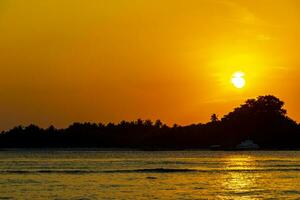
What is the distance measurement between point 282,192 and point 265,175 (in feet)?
95.2

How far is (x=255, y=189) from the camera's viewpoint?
82188 mm

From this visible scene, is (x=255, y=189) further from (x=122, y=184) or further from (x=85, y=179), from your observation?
(x=85, y=179)

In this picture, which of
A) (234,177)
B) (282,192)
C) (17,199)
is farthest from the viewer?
(234,177)

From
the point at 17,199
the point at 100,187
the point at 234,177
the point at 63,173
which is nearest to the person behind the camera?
the point at 17,199

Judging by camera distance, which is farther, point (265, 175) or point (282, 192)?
point (265, 175)

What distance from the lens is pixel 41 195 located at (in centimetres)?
7488

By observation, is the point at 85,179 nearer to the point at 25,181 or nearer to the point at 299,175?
the point at 25,181

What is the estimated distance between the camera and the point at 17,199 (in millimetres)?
71125

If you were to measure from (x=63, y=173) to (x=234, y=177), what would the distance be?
79.4 ft

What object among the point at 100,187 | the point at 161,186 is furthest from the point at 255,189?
the point at 100,187

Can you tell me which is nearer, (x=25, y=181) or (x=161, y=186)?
(x=161, y=186)

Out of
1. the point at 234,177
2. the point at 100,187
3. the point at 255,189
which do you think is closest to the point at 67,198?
the point at 100,187

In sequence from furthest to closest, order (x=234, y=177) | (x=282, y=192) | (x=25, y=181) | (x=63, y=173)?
(x=63, y=173), (x=234, y=177), (x=25, y=181), (x=282, y=192)

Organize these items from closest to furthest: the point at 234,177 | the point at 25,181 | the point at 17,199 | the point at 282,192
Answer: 1. the point at 17,199
2. the point at 282,192
3. the point at 25,181
4. the point at 234,177
